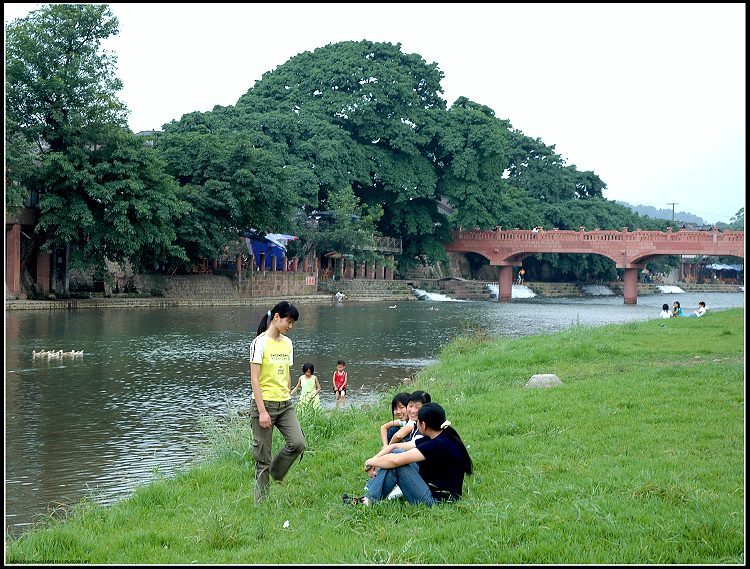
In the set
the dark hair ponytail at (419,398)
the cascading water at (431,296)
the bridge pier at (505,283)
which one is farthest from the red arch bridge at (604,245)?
the dark hair ponytail at (419,398)

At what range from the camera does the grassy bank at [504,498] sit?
503cm

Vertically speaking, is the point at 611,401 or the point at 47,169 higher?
the point at 47,169

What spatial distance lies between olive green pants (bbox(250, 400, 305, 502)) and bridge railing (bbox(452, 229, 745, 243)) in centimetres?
4640

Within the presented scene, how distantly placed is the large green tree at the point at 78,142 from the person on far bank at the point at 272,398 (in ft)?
80.1

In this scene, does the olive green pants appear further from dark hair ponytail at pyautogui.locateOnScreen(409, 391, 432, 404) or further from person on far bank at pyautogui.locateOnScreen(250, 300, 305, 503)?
dark hair ponytail at pyautogui.locateOnScreen(409, 391, 432, 404)

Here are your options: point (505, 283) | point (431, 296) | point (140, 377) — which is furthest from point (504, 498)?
point (505, 283)

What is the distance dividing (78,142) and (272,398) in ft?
86.5

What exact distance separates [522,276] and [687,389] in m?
56.6

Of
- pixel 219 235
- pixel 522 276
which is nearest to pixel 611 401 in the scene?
pixel 219 235

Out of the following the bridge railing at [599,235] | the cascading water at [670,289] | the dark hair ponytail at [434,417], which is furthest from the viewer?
the cascading water at [670,289]

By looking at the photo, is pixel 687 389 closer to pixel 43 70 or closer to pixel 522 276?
pixel 43 70

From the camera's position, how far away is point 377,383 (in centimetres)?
1630

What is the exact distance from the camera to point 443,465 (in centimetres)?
623

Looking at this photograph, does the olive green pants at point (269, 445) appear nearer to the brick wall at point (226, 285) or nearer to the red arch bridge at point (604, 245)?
the brick wall at point (226, 285)
